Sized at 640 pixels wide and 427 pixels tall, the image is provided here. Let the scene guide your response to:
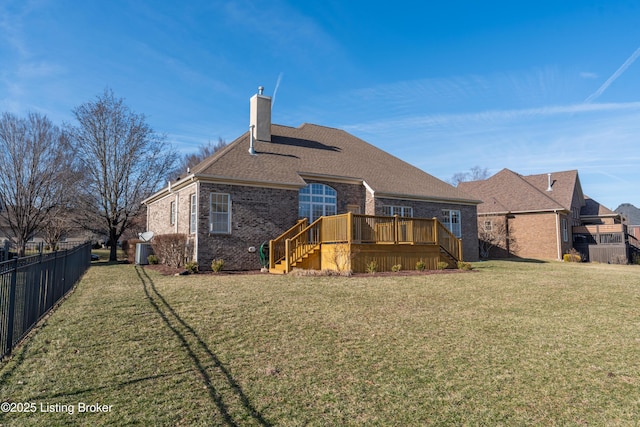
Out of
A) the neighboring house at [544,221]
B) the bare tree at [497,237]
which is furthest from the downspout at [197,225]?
the neighboring house at [544,221]

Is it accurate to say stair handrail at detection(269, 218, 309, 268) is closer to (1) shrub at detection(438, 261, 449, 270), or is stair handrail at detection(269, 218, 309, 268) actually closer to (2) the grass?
(1) shrub at detection(438, 261, 449, 270)

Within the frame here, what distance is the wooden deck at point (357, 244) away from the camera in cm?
1448

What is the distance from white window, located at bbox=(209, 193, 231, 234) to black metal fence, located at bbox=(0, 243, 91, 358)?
6.74 meters

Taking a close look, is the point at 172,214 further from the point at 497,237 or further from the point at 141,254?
the point at 497,237

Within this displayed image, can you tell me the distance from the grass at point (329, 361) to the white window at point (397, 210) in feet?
35.2

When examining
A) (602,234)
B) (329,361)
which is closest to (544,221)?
(602,234)

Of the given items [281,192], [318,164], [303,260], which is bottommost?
[303,260]

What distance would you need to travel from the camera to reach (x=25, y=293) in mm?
6426

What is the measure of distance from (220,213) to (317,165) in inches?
223

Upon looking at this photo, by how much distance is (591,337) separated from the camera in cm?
691

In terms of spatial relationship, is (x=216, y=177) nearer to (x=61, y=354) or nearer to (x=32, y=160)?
(x=61, y=354)

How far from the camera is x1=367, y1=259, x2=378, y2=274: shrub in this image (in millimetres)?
14383

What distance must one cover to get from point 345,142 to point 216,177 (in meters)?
10.7

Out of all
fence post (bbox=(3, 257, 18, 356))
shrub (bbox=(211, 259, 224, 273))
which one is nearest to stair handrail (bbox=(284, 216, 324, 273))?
shrub (bbox=(211, 259, 224, 273))
